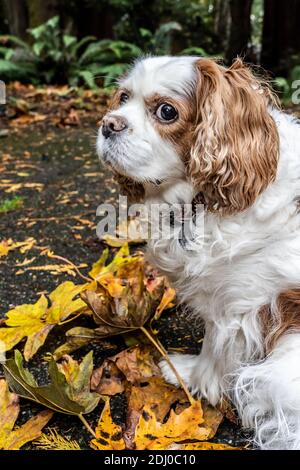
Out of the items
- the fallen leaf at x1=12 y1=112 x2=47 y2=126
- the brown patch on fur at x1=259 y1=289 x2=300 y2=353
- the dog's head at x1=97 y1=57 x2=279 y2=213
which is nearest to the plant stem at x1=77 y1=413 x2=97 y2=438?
the brown patch on fur at x1=259 y1=289 x2=300 y2=353

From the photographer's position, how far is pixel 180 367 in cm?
273

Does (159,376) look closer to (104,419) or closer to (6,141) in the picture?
(104,419)

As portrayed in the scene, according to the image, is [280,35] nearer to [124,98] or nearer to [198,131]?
[124,98]

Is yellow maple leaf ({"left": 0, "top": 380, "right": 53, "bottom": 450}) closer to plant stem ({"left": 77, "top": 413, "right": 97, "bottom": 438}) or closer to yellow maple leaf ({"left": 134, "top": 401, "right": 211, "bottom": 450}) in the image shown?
plant stem ({"left": 77, "top": 413, "right": 97, "bottom": 438})

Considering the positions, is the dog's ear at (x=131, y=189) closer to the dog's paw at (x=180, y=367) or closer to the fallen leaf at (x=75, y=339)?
the fallen leaf at (x=75, y=339)

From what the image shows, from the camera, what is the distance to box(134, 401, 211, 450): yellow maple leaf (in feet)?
6.91

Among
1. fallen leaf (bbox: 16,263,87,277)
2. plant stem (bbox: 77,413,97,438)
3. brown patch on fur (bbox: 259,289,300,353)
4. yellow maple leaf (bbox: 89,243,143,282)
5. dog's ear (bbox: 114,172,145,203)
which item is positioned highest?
dog's ear (bbox: 114,172,145,203)

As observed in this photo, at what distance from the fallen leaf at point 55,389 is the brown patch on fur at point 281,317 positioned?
750 mm

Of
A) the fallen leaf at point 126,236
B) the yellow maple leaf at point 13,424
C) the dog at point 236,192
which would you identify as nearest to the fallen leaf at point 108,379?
the yellow maple leaf at point 13,424

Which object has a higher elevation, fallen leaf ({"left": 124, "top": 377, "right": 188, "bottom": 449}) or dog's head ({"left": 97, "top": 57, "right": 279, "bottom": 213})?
dog's head ({"left": 97, "top": 57, "right": 279, "bottom": 213})

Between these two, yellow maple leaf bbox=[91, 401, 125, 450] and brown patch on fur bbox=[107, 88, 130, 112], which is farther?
brown patch on fur bbox=[107, 88, 130, 112]

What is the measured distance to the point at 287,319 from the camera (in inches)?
87.7

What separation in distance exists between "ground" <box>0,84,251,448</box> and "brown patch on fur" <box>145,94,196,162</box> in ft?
3.76

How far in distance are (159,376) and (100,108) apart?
7.92m
